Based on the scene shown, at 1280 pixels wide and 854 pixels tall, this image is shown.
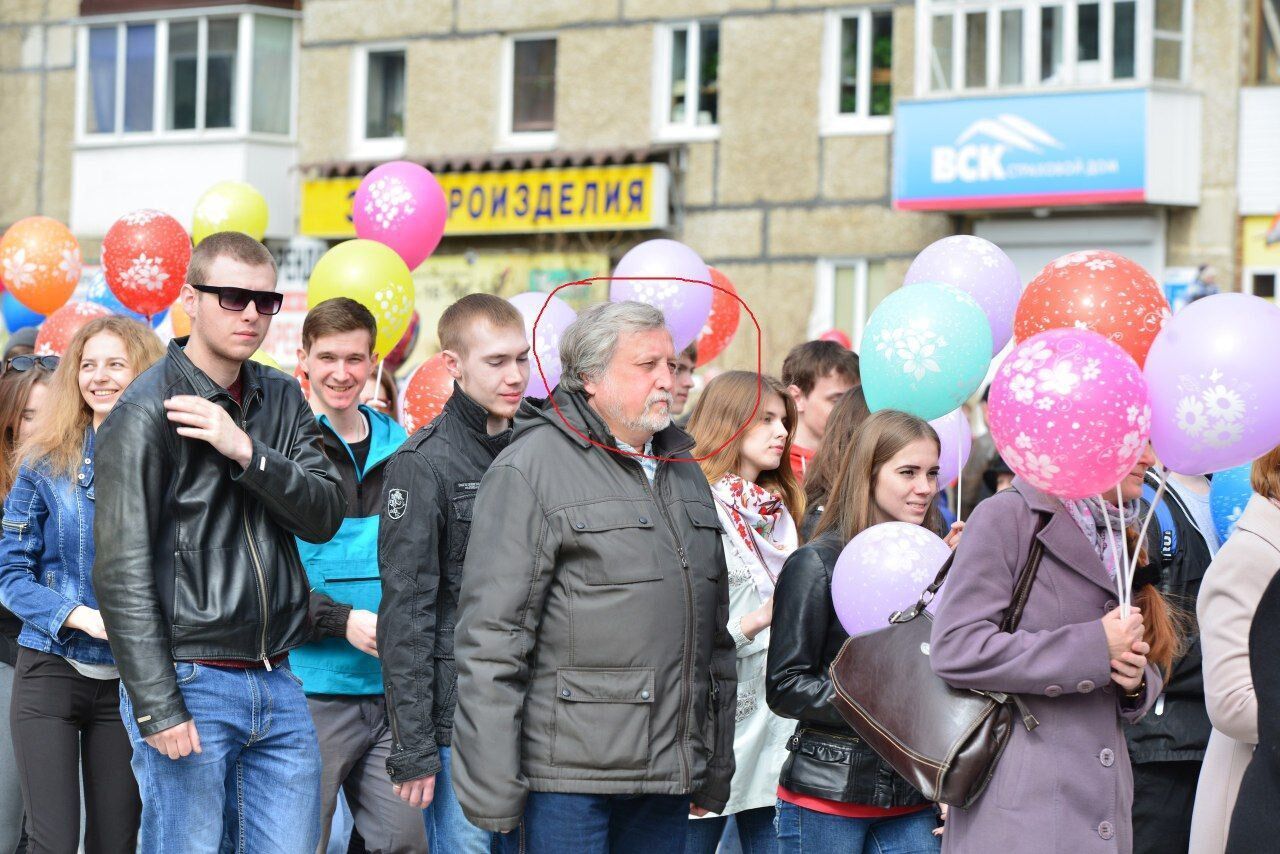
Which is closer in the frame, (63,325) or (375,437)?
(375,437)

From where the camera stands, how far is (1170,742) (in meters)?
4.98

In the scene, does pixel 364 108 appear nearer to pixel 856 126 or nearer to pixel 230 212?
pixel 856 126

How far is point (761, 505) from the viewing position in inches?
209

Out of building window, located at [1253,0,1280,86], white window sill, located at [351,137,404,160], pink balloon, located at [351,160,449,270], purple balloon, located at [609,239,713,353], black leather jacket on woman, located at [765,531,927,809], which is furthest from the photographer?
white window sill, located at [351,137,404,160]

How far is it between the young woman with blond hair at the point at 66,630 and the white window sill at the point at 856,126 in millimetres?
13800

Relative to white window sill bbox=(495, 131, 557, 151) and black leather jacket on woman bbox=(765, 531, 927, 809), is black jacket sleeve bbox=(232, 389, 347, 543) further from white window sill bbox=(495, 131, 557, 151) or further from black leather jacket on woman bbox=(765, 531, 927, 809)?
white window sill bbox=(495, 131, 557, 151)

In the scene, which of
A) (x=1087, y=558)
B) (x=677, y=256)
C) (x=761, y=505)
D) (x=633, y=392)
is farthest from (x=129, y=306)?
(x=1087, y=558)

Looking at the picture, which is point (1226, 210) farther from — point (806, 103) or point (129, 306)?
point (129, 306)

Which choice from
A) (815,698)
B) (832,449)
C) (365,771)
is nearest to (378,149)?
(365,771)

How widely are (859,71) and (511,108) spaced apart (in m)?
4.44

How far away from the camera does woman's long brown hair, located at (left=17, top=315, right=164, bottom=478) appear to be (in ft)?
17.9

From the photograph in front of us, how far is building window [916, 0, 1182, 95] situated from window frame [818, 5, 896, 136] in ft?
3.16

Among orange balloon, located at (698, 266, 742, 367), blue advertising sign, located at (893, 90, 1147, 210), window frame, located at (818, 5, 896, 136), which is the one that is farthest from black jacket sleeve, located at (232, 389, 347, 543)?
window frame, located at (818, 5, 896, 136)

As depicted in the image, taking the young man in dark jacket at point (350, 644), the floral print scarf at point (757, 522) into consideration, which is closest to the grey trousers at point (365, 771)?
the young man in dark jacket at point (350, 644)
